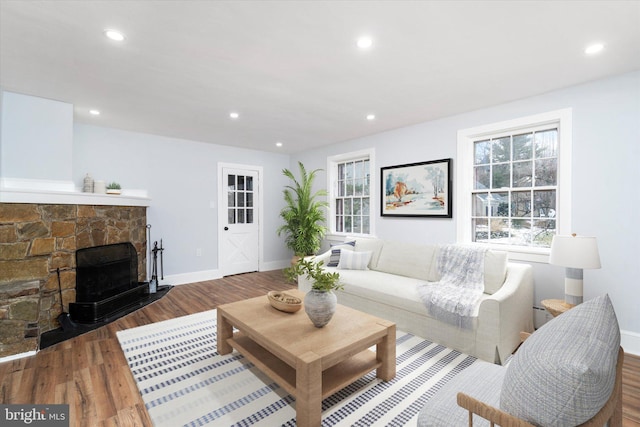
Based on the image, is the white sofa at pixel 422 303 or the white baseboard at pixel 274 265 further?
the white baseboard at pixel 274 265

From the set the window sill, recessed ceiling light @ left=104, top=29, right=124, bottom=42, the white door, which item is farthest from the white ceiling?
the white door

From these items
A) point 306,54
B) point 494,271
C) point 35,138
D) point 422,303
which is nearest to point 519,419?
point 422,303

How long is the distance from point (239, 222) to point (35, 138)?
125 inches

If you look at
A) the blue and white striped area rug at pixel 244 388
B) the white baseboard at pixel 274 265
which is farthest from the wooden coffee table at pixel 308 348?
the white baseboard at pixel 274 265

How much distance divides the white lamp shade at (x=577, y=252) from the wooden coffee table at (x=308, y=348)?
1.60m

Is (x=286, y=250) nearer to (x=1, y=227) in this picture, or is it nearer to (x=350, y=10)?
(x=1, y=227)

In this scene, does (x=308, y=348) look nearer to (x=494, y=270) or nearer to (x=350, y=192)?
(x=494, y=270)

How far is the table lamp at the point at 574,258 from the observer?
2.36 m

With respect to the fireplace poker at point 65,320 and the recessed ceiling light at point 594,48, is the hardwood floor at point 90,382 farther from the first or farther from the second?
the recessed ceiling light at point 594,48

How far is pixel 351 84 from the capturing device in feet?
9.33

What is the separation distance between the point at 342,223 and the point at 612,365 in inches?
175

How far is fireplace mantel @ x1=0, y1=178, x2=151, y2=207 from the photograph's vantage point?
104 inches

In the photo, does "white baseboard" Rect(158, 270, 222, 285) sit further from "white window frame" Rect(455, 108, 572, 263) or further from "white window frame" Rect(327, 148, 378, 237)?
"white window frame" Rect(455, 108, 572, 263)

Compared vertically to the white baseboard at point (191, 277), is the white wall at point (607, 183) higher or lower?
higher
